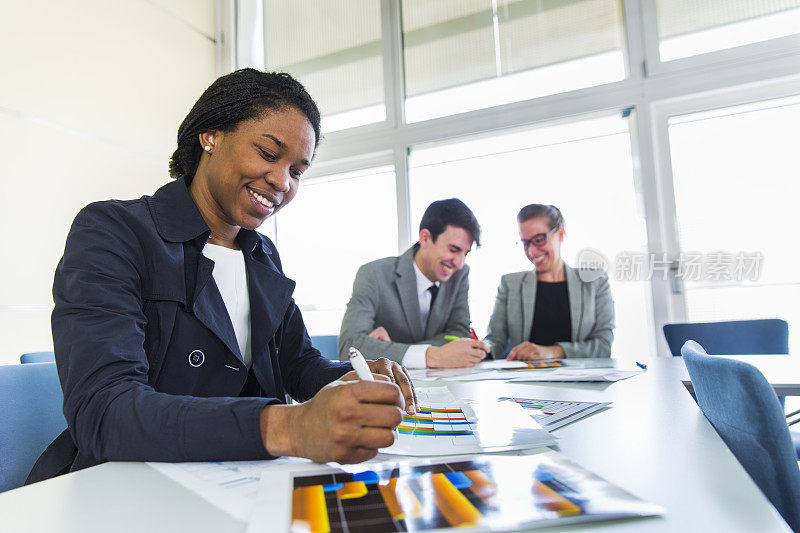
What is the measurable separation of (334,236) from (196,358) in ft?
10.1

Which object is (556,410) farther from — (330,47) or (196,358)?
(330,47)

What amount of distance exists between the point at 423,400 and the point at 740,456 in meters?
0.57

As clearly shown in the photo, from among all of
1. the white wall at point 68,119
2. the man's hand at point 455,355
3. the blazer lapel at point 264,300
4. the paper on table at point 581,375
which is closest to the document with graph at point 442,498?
the blazer lapel at point 264,300

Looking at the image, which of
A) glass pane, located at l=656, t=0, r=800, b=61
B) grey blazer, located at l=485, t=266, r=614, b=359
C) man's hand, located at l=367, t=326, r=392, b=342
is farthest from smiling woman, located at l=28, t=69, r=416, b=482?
glass pane, located at l=656, t=0, r=800, b=61

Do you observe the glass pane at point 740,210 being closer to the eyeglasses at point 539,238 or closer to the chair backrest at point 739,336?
the chair backrest at point 739,336

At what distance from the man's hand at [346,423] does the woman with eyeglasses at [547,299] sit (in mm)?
2068

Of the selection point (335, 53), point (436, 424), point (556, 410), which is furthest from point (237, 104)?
point (335, 53)

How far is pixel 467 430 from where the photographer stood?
0.81m

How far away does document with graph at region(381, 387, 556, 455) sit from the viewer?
2.32 ft

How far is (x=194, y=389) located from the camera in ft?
3.31

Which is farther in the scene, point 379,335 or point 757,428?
point 379,335

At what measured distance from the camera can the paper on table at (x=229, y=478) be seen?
0.53m

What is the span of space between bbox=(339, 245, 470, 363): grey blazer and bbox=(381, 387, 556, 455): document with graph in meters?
1.39

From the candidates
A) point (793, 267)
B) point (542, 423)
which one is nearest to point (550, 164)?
point (793, 267)
